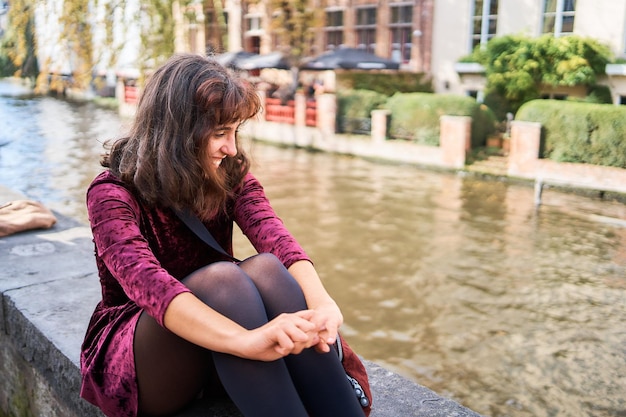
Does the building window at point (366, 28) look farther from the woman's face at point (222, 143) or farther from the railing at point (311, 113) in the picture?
the woman's face at point (222, 143)

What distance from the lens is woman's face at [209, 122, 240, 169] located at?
180cm

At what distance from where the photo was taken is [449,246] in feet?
24.7

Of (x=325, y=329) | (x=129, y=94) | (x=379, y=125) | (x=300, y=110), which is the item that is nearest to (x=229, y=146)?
(x=325, y=329)

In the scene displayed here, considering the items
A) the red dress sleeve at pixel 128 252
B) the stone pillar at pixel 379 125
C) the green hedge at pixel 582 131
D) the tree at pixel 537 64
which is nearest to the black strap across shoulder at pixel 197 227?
the red dress sleeve at pixel 128 252

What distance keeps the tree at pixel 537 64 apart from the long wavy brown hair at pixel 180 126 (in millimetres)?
14064

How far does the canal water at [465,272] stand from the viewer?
443 centimetres

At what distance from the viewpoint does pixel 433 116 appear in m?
13.2

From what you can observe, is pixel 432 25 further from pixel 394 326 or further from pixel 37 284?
pixel 37 284

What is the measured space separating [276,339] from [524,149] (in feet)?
35.5

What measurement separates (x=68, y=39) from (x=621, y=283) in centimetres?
845

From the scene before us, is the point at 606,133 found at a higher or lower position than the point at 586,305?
higher

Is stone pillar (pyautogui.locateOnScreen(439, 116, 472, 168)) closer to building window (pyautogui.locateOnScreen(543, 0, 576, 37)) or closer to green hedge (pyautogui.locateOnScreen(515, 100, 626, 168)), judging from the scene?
green hedge (pyautogui.locateOnScreen(515, 100, 626, 168))

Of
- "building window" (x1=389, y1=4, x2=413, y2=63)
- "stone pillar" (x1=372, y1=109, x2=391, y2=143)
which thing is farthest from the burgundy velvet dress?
"building window" (x1=389, y1=4, x2=413, y2=63)

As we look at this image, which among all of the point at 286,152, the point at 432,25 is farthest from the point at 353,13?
the point at 286,152
